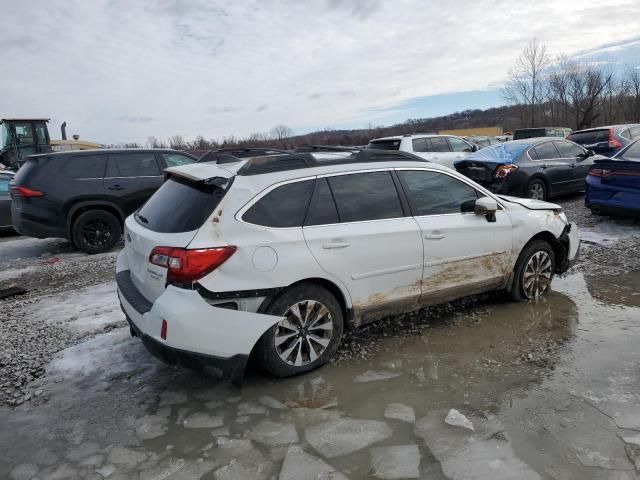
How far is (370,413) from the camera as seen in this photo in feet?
10.7

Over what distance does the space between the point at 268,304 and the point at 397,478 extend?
1405 mm

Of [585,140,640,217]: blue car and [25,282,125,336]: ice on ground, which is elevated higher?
[585,140,640,217]: blue car

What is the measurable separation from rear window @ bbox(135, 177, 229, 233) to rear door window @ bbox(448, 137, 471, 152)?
1100 centimetres

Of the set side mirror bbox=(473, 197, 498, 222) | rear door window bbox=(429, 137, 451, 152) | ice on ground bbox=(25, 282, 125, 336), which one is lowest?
ice on ground bbox=(25, 282, 125, 336)

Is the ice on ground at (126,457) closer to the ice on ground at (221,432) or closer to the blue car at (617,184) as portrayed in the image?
the ice on ground at (221,432)

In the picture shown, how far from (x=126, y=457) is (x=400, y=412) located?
171 cm

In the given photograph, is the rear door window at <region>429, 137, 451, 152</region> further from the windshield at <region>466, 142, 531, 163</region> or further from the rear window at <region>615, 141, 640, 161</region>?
the rear window at <region>615, 141, 640, 161</region>

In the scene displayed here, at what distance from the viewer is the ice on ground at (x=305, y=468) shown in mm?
2678

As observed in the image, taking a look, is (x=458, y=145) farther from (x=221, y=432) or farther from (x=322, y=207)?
(x=221, y=432)

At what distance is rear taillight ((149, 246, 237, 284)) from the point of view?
3256 mm

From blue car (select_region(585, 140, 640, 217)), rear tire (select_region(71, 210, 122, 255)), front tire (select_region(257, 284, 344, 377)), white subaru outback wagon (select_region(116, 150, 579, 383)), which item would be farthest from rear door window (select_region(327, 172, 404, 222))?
rear tire (select_region(71, 210, 122, 255))

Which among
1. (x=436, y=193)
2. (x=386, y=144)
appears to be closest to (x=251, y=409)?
(x=436, y=193)

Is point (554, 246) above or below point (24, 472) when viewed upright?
above

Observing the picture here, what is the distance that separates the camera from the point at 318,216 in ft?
12.5
